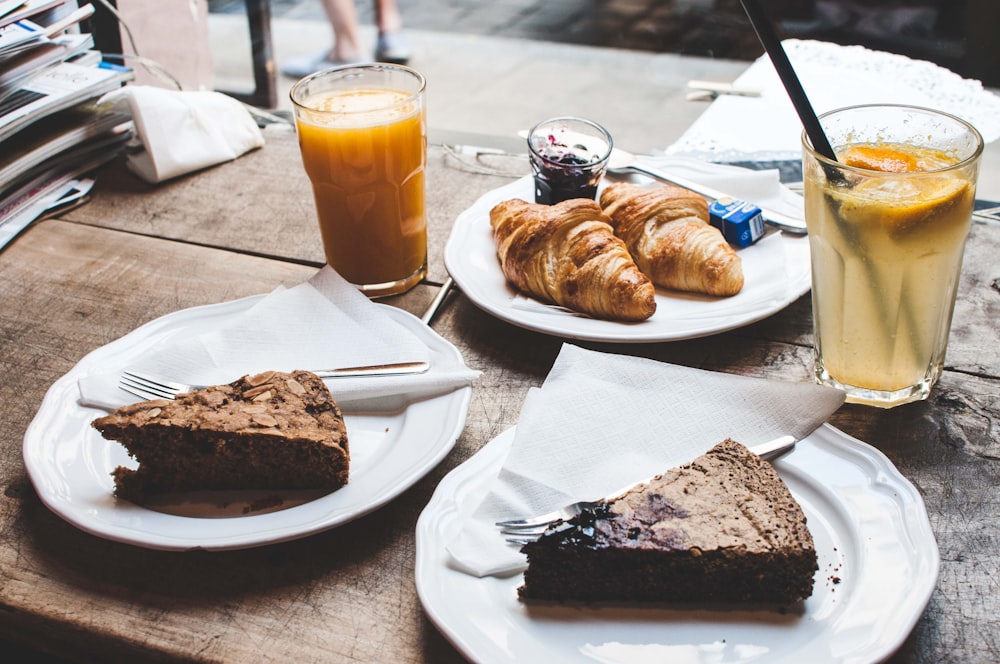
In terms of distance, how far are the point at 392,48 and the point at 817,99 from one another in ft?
8.80

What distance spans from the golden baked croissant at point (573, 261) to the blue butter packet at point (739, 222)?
7.2 inches

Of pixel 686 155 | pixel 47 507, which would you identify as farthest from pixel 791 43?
pixel 47 507

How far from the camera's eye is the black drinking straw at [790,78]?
1.07 meters

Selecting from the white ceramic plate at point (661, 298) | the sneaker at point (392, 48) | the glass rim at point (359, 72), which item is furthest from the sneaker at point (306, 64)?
the white ceramic plate at point (661, 298)

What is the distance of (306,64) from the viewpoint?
4.20 meters

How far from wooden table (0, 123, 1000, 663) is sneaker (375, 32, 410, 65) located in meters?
2.76

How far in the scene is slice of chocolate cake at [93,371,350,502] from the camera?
99 cm

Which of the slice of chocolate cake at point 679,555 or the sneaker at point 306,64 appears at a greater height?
the slice of chocolate cake at point 679,555

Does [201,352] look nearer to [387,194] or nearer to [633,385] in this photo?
[387,194]

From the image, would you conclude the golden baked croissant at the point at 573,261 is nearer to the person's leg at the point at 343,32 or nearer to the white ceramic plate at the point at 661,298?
the white ceramic plate at the point at 661,298

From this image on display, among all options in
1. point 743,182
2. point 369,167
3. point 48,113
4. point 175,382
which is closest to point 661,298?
point 743,182

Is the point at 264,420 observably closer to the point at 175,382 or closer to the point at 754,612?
the point at 175,382

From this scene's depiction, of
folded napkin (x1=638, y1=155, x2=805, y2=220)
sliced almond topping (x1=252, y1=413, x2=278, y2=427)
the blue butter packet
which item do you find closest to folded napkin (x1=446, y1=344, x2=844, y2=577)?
sliced almond topping (x1=252, y1=413, x2=278, y2=427)

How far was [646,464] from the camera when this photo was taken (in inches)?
40.0
